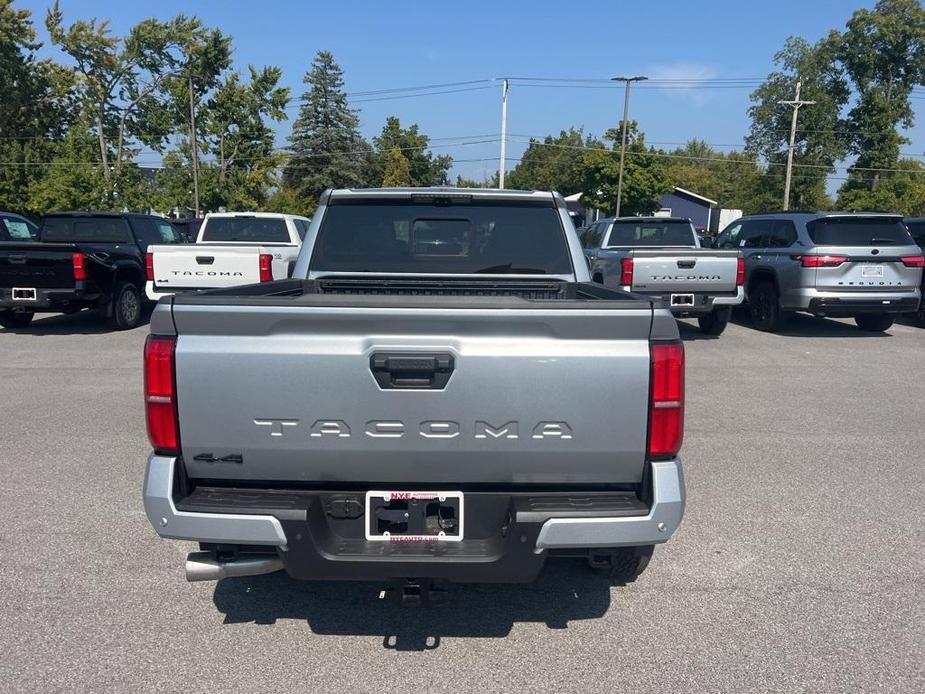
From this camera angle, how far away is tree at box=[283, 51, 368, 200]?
66.4 meters

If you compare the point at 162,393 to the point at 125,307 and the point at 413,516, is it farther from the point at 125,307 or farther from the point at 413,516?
the point at 125,307

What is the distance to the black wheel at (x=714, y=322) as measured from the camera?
1206 centimetres

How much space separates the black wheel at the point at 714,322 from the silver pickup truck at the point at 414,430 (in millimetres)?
9661

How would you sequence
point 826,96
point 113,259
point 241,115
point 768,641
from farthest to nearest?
point 826,96
point 241,115
point 113,259
point 768,641

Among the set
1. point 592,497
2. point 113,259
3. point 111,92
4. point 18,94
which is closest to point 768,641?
point 592,497

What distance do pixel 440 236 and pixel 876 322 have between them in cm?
1091

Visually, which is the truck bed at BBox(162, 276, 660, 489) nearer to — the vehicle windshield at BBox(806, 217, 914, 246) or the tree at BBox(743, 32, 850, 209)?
the vehicle windshield at BBox(806, 217, 914, 246)

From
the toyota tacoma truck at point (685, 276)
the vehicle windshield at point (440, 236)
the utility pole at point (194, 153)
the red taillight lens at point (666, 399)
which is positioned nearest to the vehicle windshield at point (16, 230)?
the toyota tacoma truck at point (685, 276)

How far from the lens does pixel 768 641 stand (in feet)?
11.1

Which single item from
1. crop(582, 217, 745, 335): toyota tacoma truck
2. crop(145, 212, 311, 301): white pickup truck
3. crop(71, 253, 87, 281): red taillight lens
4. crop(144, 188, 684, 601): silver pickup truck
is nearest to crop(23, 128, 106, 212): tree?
crop(71, 253, 87, 281): red taillight lens

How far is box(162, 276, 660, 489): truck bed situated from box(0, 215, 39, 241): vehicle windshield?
1300 cm

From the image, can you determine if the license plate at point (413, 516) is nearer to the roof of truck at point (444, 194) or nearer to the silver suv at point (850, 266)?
the roof of truck at point (444, 194)

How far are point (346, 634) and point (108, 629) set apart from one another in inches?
41.1

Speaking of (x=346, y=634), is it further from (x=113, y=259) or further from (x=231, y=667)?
(x=113, y=259)
